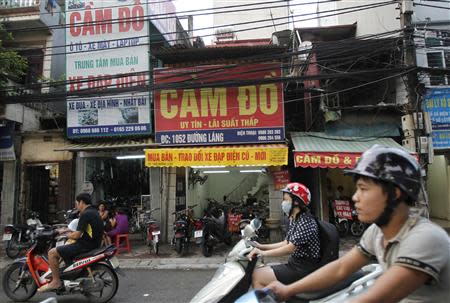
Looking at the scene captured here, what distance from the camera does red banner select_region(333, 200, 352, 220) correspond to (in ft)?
37.9

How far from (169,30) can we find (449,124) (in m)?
9.66

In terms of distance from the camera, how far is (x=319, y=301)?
105 inches

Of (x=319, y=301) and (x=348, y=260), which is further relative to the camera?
(x=319, y=301)

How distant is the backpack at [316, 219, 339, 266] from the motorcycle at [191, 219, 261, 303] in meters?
0.71

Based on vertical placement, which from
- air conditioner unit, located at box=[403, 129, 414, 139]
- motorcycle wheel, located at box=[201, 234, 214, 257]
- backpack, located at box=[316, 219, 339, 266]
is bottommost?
motorcycle wheel, located at box=[201, 234, 214, 257]

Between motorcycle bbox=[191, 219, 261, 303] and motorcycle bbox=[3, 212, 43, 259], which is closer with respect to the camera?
motorcycle bbox=[191, 219, 261, 303]

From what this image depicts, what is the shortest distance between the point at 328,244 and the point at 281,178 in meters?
7.26

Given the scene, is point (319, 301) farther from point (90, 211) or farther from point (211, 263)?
point (211, 263)

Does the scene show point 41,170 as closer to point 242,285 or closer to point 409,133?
point 409,133

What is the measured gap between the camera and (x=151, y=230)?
998 cm

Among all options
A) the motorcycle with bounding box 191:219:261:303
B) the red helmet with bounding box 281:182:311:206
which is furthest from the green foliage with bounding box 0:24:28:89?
the motorcycle with bounding box 191:219:261:303

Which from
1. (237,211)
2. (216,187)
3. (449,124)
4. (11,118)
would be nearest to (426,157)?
(449,124)

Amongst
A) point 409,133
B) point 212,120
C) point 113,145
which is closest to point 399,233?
point 409,133

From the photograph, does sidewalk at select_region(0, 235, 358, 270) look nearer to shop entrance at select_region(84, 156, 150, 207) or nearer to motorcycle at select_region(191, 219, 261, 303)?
shop entrance at select_region(84, 156, 150, 207)
